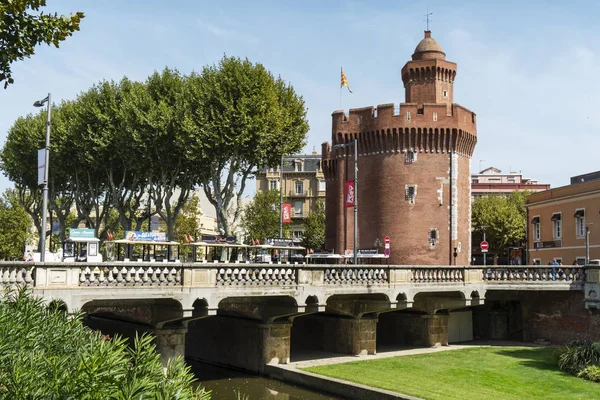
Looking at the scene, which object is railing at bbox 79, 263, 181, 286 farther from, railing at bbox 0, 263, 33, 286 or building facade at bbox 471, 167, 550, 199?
building facade at bbox 471, 167, 550, 199

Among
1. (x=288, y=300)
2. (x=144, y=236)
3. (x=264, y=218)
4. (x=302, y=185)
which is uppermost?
(x=302, y=185)

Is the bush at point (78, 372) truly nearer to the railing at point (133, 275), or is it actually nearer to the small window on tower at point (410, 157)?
the railing at point (133, 275)

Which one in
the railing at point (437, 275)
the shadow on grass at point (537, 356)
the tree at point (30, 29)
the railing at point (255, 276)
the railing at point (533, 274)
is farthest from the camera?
the railing at point (533, 274)

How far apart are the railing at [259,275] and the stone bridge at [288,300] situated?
0.15ft

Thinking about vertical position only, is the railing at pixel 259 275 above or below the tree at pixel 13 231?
below

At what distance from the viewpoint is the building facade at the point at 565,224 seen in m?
49.1

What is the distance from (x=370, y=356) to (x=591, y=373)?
1053cm

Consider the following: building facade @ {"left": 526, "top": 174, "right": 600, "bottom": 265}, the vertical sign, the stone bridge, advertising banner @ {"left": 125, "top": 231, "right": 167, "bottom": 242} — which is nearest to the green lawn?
the stone bridge

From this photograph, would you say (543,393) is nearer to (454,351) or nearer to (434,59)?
(454,351)

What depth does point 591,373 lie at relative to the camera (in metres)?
27.7

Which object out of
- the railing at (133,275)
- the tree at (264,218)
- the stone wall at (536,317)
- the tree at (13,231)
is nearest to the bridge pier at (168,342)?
the railing at (133,275)

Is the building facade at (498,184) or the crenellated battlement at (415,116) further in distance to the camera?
the building facade at (498,184)

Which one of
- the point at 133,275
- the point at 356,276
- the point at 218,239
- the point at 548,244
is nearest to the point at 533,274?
the point at 356,276

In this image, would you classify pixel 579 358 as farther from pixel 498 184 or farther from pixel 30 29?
pixel 498 184
